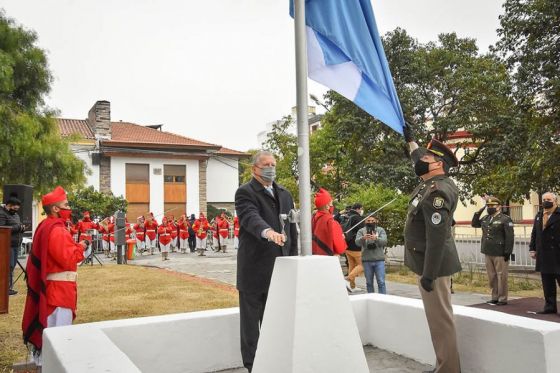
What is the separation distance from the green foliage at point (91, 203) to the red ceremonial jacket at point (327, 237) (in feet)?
84.0

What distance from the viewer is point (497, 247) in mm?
8859

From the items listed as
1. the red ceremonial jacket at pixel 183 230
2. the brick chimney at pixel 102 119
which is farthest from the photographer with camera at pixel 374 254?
the brick chimney at pixel 102 119

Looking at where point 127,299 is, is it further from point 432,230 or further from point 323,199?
point 432,230

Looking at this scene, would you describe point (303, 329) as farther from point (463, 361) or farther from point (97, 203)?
point (97, 203)

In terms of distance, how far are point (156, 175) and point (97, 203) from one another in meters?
7.73

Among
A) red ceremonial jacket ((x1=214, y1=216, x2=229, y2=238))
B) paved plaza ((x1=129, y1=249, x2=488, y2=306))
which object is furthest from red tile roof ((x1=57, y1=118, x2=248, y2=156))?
paved plaza ((x1=129, y1=249, x2=488, y2=306))

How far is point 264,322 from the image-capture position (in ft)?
10.6

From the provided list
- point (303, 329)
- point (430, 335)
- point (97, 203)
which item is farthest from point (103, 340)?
point (97, 203)

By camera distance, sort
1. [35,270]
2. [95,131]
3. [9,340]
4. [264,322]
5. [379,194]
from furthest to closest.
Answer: [95,131], [379,194], [9,340], [35,270], [264,322]

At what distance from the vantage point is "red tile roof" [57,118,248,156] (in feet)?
127

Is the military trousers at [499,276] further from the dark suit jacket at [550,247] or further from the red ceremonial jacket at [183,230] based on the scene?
the red ceremonial jacket at [183,230]

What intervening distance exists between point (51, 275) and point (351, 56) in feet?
11.1

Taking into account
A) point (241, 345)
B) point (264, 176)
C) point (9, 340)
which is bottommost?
point (9, 340)

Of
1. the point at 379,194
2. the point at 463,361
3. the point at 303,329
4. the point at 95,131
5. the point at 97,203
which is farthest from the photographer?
the point at 95,131
